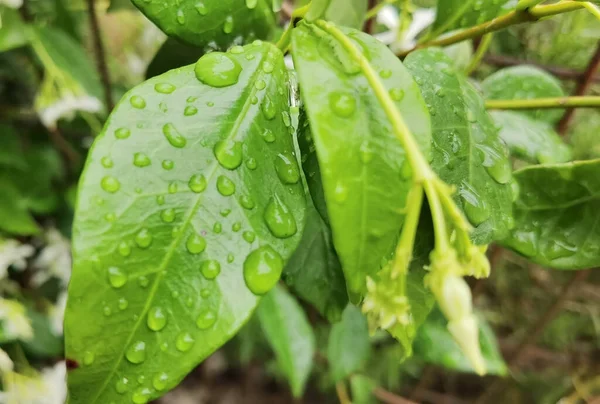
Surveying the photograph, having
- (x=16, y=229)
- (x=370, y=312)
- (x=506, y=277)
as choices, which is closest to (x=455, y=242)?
(x=370, y=312)

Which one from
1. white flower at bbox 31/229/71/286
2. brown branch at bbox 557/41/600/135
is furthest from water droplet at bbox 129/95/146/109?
white flower at bbox 31/229/71/286

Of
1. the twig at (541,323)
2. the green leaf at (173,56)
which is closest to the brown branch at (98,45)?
the green leaf at (173,56)

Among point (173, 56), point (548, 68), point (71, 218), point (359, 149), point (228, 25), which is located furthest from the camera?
point (71, 218)

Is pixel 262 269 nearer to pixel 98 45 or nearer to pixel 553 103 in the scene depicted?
pixel 553 103

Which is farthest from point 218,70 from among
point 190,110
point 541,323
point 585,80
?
point 541,323

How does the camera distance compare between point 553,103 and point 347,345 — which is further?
point 347,345

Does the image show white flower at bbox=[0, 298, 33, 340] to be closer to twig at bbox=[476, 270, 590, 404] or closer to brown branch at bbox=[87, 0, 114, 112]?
brown branch at bbox=[87, 0, 114, 112]

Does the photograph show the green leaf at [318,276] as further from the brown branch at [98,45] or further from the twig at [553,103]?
the brown branch at [98,45]
